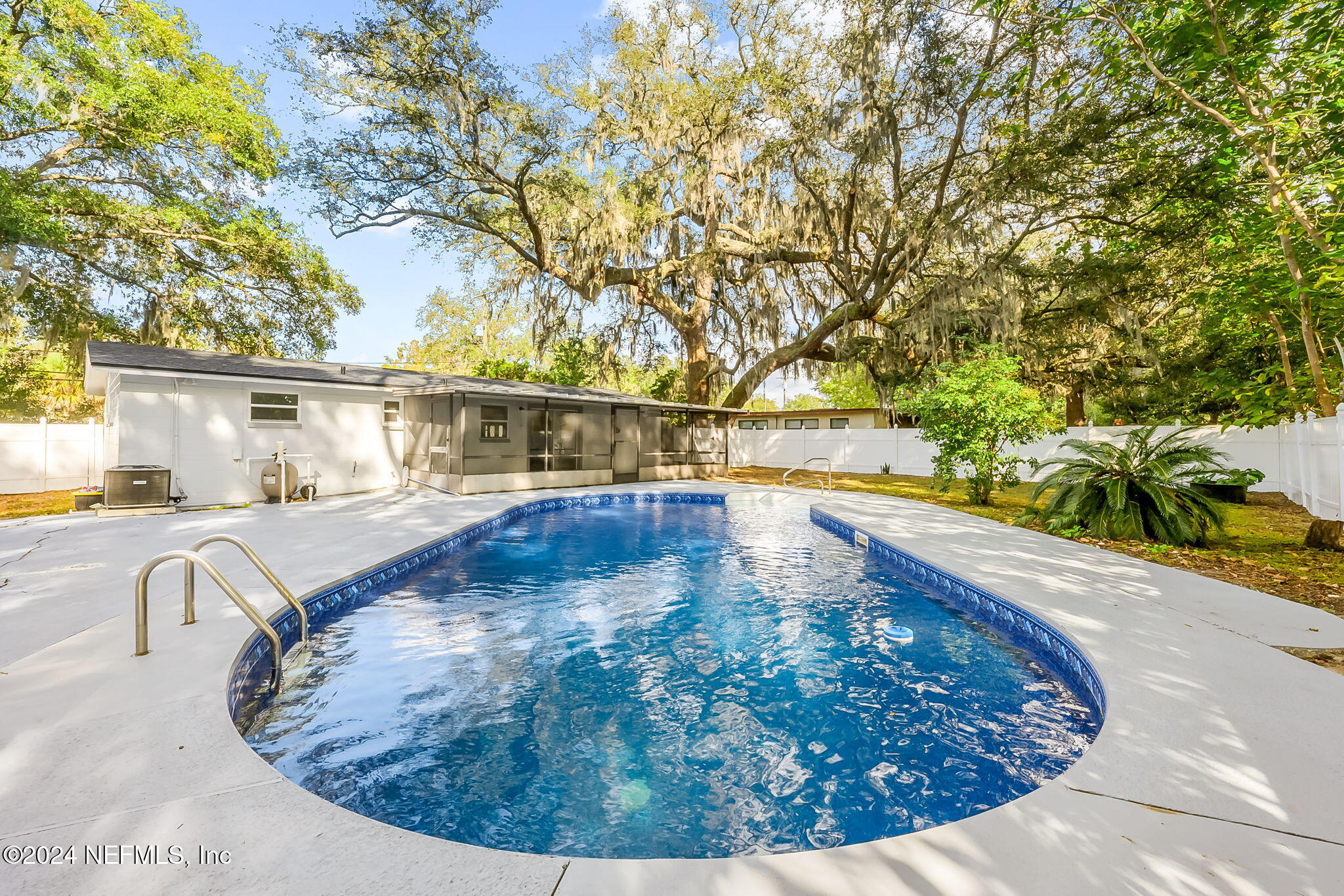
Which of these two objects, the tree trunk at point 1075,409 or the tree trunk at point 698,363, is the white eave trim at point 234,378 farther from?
the tree trunk at point 1075,409

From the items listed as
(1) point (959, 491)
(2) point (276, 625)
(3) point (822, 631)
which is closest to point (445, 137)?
(2) point (276, 625)

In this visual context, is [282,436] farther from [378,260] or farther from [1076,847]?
[378,260]

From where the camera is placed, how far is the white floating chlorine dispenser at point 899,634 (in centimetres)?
418

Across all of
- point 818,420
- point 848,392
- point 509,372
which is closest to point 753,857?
point 509,372

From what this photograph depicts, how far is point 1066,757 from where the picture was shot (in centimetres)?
260

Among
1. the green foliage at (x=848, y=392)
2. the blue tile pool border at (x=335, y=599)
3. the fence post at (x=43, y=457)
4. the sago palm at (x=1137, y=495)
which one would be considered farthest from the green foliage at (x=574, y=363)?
the sago palm at (x=1137, y=495)

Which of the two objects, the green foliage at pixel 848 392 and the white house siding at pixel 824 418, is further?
the green foliage at pixel 848 392

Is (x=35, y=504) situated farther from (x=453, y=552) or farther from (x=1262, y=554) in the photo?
(x=1262, y=554)

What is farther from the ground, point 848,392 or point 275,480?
point 848,392

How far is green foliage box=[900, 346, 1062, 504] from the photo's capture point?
8898 millimetres

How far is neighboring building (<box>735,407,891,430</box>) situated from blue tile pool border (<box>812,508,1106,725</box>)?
14.8 metres

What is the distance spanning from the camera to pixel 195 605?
3.75m

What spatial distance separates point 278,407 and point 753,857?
441 inches

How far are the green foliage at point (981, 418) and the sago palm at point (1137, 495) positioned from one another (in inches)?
68.6
